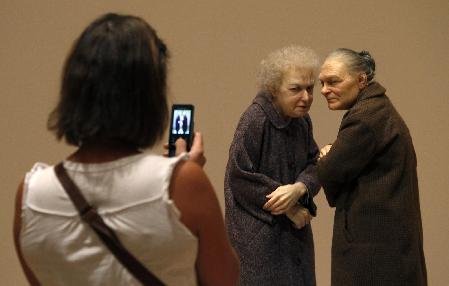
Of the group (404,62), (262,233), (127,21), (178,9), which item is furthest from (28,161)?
(127,21)

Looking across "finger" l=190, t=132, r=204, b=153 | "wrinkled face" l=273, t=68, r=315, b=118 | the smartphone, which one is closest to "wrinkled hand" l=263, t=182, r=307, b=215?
"wrinkled face" l=273, t=68, r=315, b=118

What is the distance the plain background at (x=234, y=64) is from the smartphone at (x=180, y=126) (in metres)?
2.33

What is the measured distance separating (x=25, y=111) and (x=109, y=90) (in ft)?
9.97

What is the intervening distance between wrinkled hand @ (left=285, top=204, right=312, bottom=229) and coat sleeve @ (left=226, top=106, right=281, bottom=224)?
8 cm

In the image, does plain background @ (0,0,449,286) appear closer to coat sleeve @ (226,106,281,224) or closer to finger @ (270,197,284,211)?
coat sleeve @ (226,106,281,224)

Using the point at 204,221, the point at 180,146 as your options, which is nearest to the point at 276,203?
the point at 180,146

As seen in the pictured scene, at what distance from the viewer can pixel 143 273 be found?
1.34 metres

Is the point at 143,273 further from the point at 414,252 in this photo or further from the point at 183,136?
the point at 414,252

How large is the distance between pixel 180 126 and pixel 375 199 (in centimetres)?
113

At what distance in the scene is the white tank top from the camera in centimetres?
133

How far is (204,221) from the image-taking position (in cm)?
135

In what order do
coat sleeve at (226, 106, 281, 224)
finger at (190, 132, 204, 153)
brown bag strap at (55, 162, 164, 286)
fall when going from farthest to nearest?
coat sleeve at (226, 106, 281, 224)
finger at (190, 132, 204, 153)
brown bag strap at (55, 162, 164, 286)

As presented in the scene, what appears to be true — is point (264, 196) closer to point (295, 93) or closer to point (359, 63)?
point (295, 93)

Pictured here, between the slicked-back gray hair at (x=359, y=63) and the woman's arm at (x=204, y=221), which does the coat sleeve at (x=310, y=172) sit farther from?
the woman's arm at (x=204, y=221)
